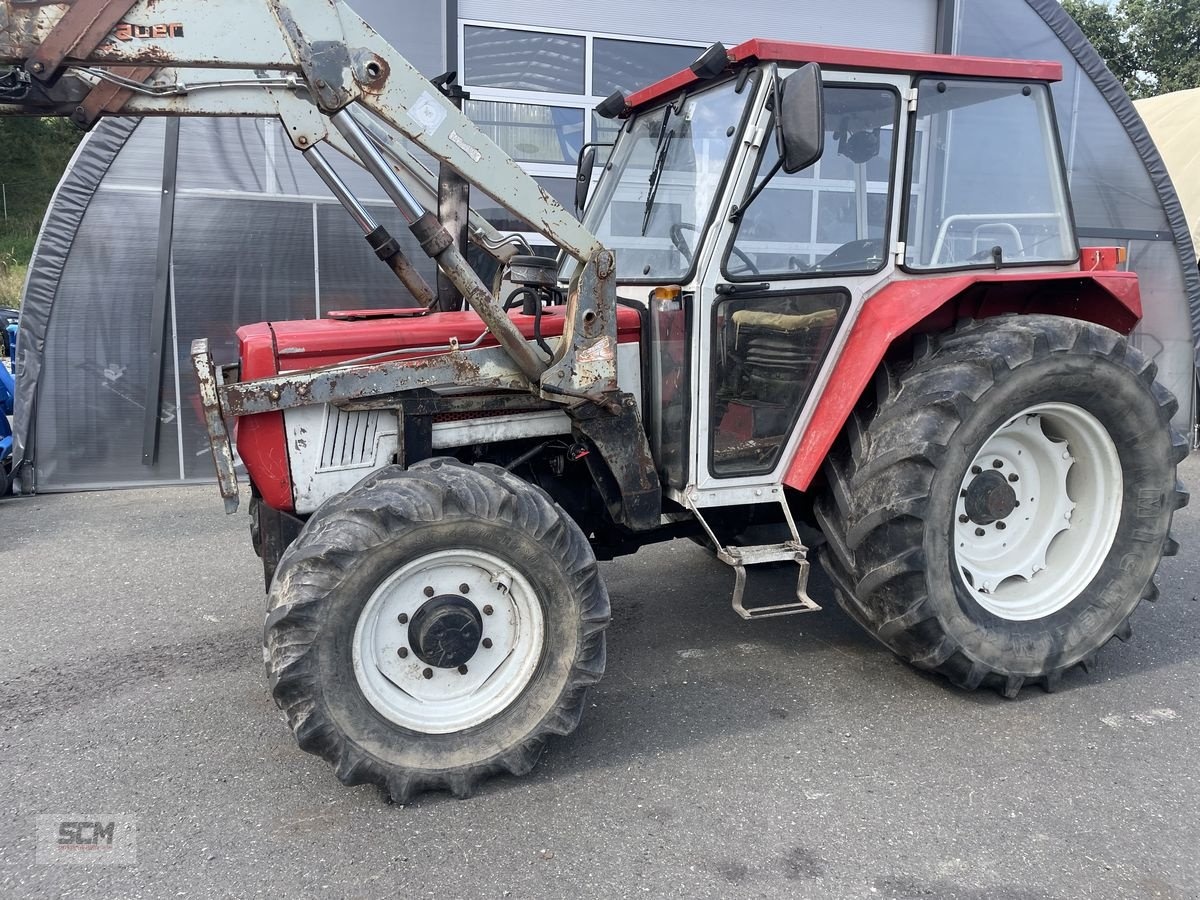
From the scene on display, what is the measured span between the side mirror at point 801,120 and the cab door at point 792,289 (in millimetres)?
399

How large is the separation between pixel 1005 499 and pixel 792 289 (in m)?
1.22

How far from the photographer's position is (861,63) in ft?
11.1

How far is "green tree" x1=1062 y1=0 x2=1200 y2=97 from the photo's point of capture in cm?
2134

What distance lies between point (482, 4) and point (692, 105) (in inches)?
198

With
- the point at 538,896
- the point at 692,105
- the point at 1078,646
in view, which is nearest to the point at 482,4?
the point at 692,105

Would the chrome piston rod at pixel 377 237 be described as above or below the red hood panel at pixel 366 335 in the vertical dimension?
above

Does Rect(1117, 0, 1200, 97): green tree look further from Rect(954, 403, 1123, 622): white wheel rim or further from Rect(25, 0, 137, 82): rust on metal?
Rect(25, 0, 137, 82): rust on metal

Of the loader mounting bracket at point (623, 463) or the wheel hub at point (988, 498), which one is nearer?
the loader mounting bracket at point (623, 463)

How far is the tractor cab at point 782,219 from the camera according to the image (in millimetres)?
3342

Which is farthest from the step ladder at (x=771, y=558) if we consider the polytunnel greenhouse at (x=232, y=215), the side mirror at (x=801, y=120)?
the polytunnel greenhouse at (x=232, y=215)

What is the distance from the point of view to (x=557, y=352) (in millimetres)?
3162

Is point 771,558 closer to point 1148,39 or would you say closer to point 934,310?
point 934,310

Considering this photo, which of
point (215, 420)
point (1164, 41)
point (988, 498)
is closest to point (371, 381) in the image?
point (215, 420)

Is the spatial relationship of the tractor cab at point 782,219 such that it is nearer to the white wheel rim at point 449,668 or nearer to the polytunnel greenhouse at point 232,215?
the white wheel rim at point 449,668
